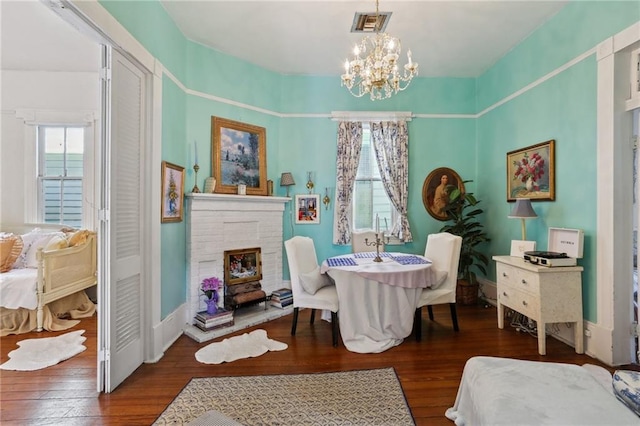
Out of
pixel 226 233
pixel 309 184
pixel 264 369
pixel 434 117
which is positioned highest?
pixel 434 117

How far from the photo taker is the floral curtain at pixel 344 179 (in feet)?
15.5

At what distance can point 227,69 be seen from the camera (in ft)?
13.6

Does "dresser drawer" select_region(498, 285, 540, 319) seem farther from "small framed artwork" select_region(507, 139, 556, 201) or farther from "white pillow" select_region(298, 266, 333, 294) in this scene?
"white pillow" select_region(298, 266, 333, 294)

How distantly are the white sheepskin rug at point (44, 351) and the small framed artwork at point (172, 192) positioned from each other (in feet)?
5.04

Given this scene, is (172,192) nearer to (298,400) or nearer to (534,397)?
(298,400)

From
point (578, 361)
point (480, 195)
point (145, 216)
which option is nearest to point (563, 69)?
point (480, 195)

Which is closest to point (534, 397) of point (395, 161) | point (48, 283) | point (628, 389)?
point (628, 389)

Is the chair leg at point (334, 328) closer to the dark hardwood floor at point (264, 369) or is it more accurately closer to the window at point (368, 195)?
the dark hardwood floor at point (264, 369)

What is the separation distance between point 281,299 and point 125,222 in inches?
89.2

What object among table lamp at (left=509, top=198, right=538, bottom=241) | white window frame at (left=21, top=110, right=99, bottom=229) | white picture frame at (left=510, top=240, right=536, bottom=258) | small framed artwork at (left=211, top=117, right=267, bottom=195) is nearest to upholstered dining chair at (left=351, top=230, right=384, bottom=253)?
small framed artwork at (left=211, top=117, right=267, bottom=195)

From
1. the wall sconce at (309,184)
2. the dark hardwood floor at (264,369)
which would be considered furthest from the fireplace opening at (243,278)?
the wall sconce at (309,184)

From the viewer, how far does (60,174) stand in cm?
453

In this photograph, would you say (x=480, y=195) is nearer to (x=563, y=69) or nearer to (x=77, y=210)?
(x=563, y=69)

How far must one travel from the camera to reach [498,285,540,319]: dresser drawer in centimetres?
289
